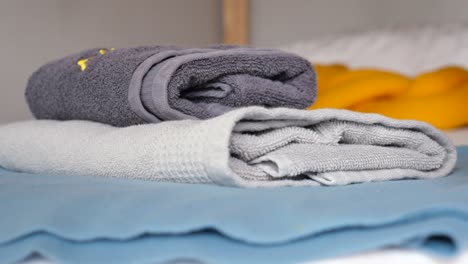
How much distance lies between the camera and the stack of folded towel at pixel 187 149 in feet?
1.33

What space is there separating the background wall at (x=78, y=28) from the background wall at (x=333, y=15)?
→ 171 mm

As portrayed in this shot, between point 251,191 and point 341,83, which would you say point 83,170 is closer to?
point 251,191

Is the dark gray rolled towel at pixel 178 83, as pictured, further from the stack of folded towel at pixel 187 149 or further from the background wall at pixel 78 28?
the background wall at pixel 78 28

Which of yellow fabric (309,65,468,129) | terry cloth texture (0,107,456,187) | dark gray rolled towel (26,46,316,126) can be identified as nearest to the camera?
terry cloth texture (0,107,456,187)

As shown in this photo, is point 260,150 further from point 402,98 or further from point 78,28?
point 78,28

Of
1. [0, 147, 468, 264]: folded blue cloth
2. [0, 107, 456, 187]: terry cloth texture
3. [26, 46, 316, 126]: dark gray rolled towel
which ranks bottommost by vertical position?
[0, 147, 468, 264]: folded blue cloth

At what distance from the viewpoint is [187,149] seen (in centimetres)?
48

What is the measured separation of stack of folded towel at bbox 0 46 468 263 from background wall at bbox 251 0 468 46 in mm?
1270

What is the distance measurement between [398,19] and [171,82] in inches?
58.9

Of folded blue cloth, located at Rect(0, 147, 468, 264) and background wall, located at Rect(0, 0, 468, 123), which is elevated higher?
background wall, located at Rect(0, 0, 468, 123)

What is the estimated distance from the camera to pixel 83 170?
59 centimetres

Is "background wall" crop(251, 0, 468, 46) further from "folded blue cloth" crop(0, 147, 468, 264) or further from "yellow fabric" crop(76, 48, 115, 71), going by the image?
"folded blue cloth" crop(0, 147, 468, 264)

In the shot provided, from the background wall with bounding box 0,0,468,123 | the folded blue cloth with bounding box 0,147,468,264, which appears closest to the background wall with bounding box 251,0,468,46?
the background wall with bounding box 0,0,468,123

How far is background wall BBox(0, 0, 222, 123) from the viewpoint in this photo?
156 cm
